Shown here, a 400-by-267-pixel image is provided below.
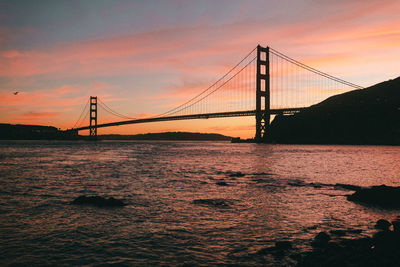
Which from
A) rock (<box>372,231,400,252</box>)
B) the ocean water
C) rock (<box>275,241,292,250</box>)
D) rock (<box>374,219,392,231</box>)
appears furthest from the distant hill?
rock (<box>275,241,292,250</box>)

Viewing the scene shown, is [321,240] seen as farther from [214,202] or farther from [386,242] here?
[214,202]

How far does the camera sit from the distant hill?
9881 cm

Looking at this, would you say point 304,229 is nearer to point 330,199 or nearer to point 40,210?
point 330,199

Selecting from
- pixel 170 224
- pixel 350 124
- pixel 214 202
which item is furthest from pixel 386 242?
pixel 350 124

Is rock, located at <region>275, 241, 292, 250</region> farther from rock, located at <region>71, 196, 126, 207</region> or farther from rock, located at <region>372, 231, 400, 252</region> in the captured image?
rock, located at <region>71, 196, 126, 207</region>

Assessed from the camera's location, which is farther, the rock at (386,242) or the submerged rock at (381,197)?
the submerged rock at (381,197)

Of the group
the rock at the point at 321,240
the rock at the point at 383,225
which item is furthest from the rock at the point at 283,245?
the rock at the point at 383,225

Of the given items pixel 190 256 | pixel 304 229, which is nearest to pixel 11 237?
pixel 190 256

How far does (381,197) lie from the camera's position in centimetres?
1209

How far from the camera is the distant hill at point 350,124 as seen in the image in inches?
3890

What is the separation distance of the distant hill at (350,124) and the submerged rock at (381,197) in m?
86.9

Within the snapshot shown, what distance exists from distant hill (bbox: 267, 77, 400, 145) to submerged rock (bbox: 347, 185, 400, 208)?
86.9m

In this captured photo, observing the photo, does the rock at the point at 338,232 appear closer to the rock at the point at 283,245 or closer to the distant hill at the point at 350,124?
the rock at the point at 283,245

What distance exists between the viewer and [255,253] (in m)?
6.74
